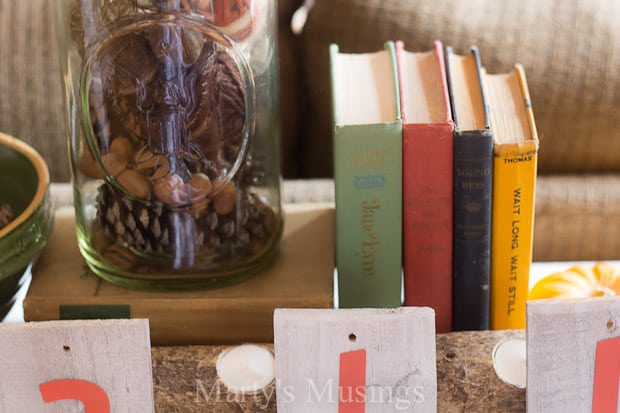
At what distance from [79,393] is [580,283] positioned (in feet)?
1.72

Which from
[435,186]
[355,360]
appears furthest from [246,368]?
[435,186]

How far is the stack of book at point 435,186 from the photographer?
679 mm

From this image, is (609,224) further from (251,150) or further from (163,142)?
(163,142)

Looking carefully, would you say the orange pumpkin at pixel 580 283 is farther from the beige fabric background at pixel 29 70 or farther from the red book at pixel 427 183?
the beige fabric background at pixel 29 70

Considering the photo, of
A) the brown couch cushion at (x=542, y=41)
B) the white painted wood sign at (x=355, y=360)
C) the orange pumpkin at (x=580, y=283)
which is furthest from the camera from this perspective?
the brown couch cushion at (x=542, y=41)

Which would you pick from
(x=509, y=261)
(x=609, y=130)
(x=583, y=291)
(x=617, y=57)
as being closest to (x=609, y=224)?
(x=609, y=130)

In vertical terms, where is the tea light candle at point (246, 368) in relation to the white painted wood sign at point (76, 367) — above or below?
below

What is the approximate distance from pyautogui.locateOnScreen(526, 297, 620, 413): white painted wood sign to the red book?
0.17 m

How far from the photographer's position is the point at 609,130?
4.06ft

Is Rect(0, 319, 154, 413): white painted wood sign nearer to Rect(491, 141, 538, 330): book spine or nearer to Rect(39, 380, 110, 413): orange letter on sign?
Rect(39, 380, 110, 413): orange letter on sign

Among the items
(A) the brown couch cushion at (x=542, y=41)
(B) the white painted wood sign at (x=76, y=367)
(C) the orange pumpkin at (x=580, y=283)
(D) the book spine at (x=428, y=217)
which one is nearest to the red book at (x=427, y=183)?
(D) the book spine at (x=428, y=217)

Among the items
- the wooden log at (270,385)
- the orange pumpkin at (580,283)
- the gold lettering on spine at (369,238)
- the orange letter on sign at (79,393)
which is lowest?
the wooden log at (270,385)

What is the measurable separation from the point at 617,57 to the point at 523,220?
63 cm

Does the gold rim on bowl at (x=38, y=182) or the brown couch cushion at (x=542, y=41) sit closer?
the gold rim on bowl at (x=38, y=182)
